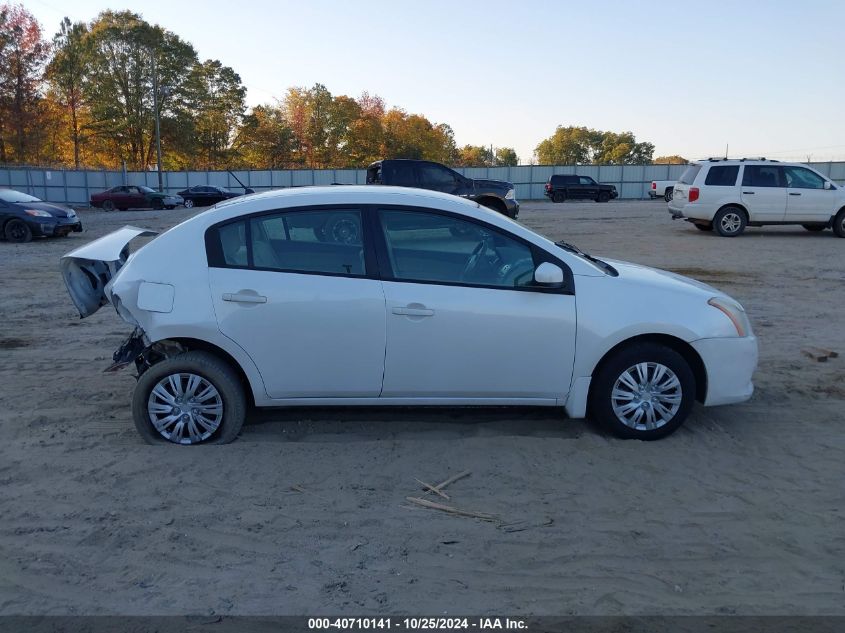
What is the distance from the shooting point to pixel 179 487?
13.4 ft

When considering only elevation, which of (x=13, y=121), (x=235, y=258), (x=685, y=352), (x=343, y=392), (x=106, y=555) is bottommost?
(x=106, y=555)

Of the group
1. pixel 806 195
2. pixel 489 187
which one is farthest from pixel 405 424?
pixel 806 195

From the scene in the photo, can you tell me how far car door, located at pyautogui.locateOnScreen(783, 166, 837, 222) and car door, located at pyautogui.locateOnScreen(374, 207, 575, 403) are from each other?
15.7 metres

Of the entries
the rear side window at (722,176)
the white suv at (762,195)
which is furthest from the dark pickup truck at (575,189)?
the rear side window at (722,176)

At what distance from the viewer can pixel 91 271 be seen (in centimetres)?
514

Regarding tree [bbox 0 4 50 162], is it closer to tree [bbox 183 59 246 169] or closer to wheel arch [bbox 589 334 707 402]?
tree [bbox 183 59 246 169]

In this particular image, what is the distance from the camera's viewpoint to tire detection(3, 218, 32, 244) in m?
17.7

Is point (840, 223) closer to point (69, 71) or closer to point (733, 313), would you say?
point (733, 313)

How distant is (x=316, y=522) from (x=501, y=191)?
16.3 metres

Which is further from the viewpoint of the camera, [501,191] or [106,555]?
[501,191]

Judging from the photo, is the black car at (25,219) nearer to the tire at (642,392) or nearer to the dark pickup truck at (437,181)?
the dark pickup truck at (437,181)

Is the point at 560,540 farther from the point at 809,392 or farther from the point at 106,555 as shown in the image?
the point at 809,392

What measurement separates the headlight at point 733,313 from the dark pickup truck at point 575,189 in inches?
1562

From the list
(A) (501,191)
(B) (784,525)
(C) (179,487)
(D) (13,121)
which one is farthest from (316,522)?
(D) (13,121)
